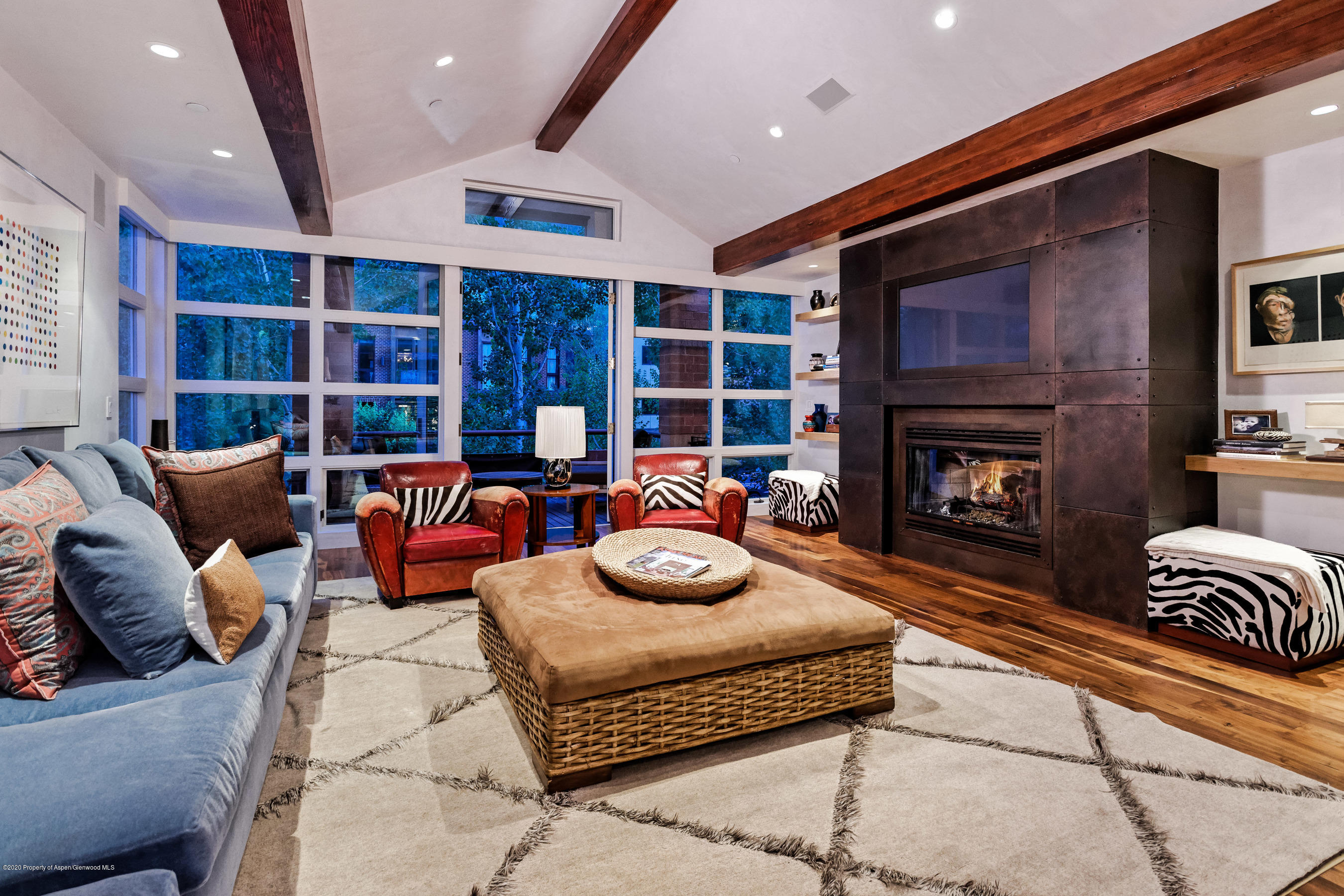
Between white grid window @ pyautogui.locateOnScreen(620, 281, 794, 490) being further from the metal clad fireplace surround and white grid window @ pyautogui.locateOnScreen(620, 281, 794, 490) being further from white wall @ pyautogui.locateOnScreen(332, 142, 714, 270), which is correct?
the metal clad fireplace surround

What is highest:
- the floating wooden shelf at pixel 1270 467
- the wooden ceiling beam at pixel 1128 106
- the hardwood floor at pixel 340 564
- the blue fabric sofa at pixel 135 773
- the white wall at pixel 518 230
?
the white wall at pixel 518 230

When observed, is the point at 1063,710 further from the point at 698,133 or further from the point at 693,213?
the point at 693,213

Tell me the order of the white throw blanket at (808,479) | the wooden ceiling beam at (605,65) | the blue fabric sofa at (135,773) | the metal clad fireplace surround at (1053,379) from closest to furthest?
1. the blue fabric sofa at (135,773)
2. the metal clad fireplace surround at (1053,379)
3. the wooden ceiling beam at (605,65)
4. the white throw blanket at (808,479)

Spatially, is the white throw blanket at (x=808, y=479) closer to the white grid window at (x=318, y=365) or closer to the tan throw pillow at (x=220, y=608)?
the white grid window at (x=318, y=365)

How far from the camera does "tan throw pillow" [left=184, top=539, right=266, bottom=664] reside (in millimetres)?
Answer: 1752

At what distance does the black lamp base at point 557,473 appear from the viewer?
4613 mm

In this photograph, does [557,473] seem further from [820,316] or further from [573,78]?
[820,316]

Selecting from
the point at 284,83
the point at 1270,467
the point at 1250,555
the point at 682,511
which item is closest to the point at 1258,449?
the point at 1270,467

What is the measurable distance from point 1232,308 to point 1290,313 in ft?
0.84

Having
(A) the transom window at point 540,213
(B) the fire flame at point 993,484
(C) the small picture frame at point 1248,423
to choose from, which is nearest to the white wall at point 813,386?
(B) the fire flame at point 993,484

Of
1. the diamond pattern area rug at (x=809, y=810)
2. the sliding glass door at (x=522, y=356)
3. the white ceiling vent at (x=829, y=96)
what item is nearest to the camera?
the diamond pattern area rug at (x=809, y=810)

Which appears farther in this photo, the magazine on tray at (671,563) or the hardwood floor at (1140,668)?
the magazine on tray at (671,563)

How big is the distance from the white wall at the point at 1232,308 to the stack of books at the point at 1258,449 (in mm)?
242

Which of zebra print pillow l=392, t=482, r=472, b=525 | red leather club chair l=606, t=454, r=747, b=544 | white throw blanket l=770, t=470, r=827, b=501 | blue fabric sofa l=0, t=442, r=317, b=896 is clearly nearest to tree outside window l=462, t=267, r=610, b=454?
white throw blanket l=770, t=470, r=827, b=501
